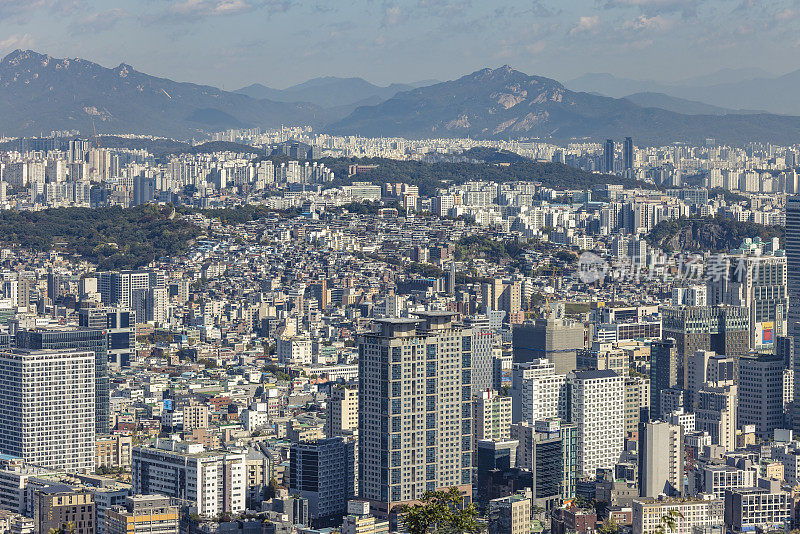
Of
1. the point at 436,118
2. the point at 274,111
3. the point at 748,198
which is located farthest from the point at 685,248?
the point at 274,111

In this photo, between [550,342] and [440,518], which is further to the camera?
[550,342]

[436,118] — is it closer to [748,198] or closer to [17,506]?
[748,198]

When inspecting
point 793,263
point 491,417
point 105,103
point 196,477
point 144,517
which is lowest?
point 144,517

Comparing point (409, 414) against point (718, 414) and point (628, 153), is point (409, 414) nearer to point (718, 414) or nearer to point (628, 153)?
point (718, 414)

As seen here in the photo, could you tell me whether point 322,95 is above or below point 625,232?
above

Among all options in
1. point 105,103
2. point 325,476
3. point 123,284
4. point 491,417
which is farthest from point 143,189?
point 105,103

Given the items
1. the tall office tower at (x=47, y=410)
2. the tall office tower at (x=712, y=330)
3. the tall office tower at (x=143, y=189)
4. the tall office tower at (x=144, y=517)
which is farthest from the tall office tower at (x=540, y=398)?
the tall office tower at (x=143, y=189)

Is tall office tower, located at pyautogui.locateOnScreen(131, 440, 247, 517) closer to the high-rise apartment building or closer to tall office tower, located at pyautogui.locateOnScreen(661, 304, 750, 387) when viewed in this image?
tall office tower, located at pyautogui.locateOnScreen(661, 304, 750, 387)

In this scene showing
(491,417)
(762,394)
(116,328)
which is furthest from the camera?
(116,328)
